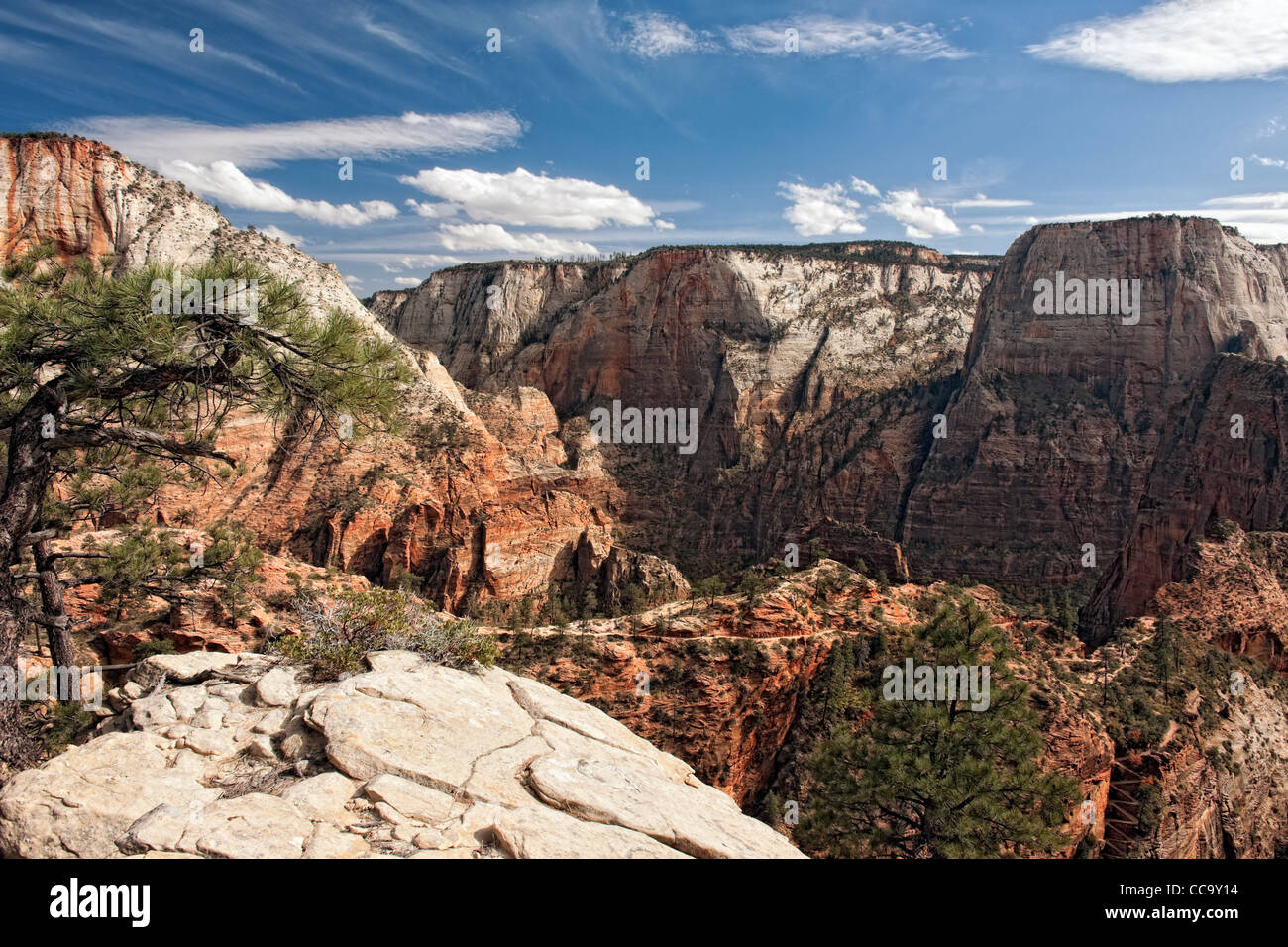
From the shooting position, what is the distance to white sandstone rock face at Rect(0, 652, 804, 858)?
5.06 metres

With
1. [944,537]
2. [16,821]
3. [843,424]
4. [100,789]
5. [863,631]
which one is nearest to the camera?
[16,821]

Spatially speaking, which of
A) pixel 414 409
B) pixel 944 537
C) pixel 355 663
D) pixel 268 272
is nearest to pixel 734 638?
pixel 355 663

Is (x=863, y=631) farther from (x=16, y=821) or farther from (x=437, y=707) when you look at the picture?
(x=16, y=821)

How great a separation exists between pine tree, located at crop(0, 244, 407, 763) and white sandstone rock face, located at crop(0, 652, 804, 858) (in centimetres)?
→ 197

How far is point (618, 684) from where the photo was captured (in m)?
24.2

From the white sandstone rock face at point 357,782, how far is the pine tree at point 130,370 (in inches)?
77.6

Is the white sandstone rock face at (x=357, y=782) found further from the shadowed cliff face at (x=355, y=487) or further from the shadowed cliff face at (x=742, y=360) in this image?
the shadowed cliff face at (x=742, y=360)

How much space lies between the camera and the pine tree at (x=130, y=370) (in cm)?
726

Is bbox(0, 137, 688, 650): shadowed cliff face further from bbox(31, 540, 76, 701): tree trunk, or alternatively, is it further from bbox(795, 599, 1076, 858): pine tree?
bbox(31, 540, 76, 701): tree trunk

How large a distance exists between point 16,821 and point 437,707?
3.10 metres

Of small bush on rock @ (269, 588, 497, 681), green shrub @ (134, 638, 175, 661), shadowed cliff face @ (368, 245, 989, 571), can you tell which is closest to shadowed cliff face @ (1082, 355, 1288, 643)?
shadowed cliff face @ (368, 245, 989, 571)

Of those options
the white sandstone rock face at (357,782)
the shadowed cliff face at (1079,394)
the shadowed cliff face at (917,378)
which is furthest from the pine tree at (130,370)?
the shadowed cliff face at (1079,394)

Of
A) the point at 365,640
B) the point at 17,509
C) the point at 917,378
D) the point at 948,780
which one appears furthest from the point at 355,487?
the point at 917,378

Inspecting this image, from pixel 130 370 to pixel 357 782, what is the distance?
5144 mm
